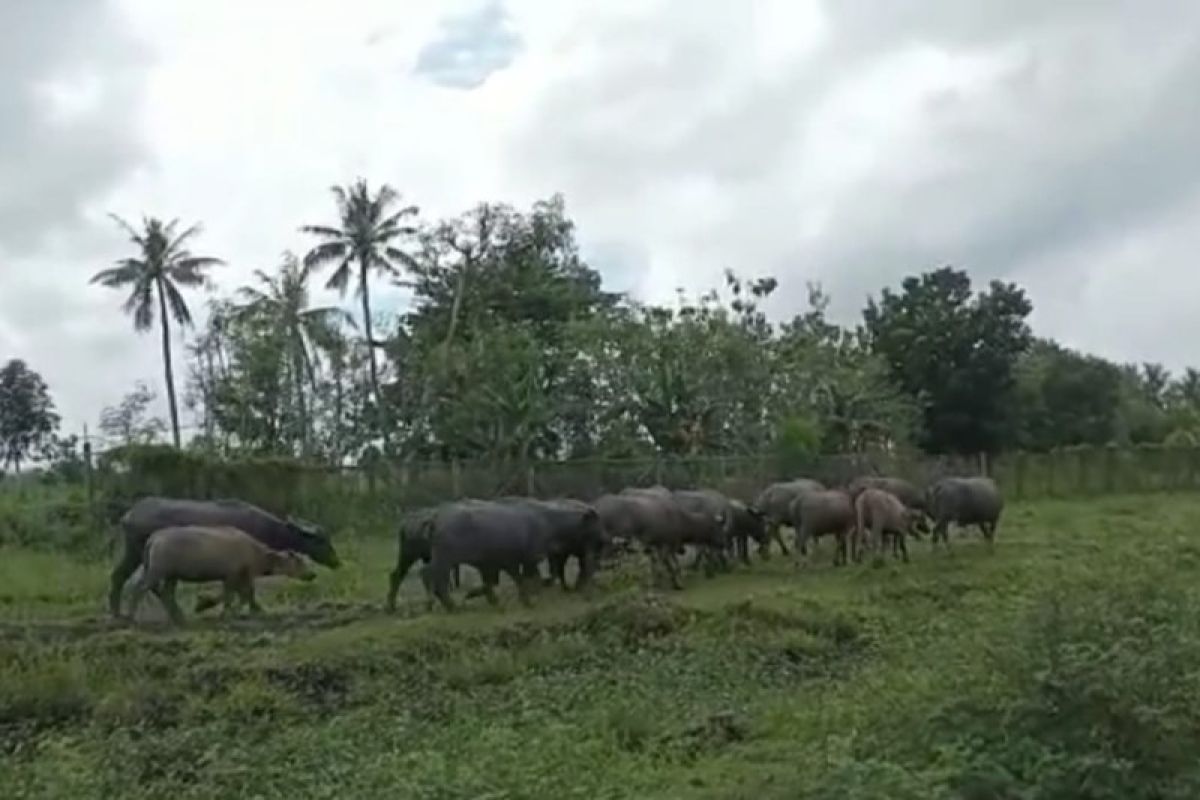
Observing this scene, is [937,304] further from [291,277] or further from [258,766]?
[258,766]

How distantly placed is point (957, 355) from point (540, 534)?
42571 mm

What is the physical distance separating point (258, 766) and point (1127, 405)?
197 ft

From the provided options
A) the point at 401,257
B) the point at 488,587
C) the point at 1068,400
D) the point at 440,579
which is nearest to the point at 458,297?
the point at 401,257

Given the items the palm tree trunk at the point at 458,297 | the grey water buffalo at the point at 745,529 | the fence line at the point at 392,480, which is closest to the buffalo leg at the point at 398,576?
the grey water buffalo at the point at 745,529

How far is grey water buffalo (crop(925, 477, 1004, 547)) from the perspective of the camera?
2389 centimetres

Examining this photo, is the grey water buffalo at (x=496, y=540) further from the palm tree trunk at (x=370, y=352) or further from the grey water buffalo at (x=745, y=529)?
the palm tree trunk at (x=370, y=352)

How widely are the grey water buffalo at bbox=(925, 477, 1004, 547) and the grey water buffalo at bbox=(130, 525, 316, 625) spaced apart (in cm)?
1114

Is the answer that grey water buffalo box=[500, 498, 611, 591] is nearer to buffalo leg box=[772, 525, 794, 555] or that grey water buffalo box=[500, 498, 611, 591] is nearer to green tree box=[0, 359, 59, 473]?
buffalo leg box=[772, 525, 794, 555]

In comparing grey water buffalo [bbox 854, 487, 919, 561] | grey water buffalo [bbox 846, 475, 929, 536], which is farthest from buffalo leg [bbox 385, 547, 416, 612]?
grey water buffalo [bbox 846, 475, 929, 536]

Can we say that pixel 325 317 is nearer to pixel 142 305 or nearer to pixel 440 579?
pixel 142 305

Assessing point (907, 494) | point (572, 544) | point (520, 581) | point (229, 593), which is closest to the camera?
point (229, 593)

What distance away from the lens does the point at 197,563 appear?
16.1 m

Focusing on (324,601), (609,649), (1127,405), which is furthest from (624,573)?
(1127,405)

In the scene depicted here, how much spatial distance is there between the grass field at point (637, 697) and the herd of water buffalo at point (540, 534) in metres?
0.57
